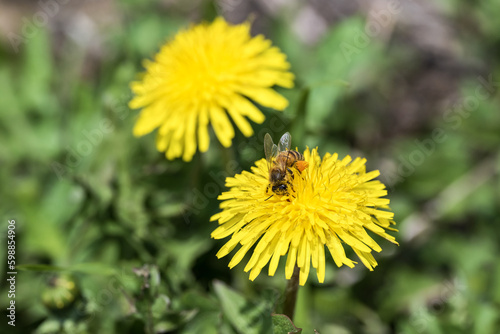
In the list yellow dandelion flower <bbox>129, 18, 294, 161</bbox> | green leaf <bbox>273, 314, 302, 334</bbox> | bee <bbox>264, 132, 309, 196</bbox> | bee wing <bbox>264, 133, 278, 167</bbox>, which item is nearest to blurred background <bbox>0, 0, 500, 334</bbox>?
green leaf <bbox>273, 314, 302, 334</bbox>

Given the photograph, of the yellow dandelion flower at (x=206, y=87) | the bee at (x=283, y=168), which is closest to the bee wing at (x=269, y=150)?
the bee at (x=283, y=168)

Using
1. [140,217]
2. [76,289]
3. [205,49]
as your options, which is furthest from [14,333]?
[205,49]

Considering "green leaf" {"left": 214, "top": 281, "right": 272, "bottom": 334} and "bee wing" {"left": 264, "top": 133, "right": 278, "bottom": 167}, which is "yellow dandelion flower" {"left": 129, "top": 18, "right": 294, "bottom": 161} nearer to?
"bee wing" {"left": 264, "top": 133, "right": 278, "bottom": 167}

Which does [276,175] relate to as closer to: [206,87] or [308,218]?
[308,218]

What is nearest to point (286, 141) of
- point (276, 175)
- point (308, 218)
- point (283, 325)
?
point (276, 175)

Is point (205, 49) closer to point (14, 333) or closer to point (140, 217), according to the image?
point (140, 217)

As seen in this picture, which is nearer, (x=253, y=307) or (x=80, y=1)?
(x=253, y=307)
